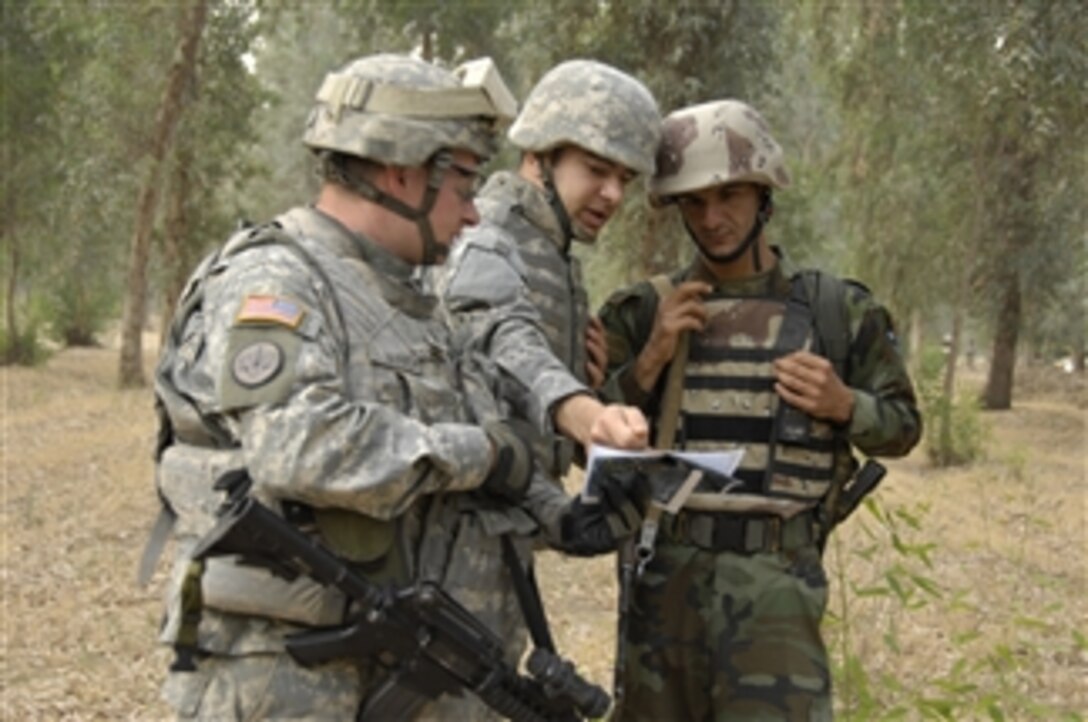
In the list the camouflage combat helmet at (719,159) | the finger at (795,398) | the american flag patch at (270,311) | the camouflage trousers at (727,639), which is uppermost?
the camouflage combat helmet at (719,159)

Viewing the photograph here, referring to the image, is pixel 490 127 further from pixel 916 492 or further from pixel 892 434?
pixel 916 492

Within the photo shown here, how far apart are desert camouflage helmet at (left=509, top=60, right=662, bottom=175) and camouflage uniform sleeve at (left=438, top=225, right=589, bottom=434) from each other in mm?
335

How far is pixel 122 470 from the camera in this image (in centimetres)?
1222

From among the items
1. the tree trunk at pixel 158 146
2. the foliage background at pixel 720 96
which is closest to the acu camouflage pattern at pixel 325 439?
the foliage background at pixel 720 96

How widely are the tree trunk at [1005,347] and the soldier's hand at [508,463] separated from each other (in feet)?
62.3

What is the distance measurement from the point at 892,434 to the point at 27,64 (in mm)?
19693

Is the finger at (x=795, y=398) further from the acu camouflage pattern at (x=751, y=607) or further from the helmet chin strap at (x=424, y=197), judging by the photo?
the helmet chin strap at (x=424, y=197)

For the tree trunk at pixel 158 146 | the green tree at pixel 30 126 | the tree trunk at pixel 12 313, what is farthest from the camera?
the tree trunk at pixel 12 313

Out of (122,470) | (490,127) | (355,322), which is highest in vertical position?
(490,127)

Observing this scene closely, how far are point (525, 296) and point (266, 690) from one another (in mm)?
952

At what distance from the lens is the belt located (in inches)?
120

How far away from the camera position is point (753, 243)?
324 cm

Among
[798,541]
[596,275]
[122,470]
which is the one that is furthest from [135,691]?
[596,275]

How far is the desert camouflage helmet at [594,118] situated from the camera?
9.69 ft
